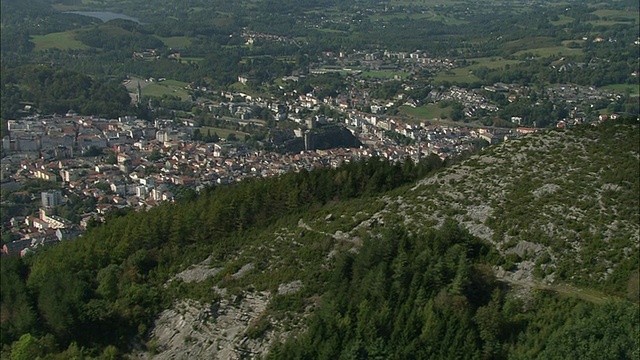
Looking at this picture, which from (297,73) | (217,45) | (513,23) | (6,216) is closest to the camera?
(6,216)

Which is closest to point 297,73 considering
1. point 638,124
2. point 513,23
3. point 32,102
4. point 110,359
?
point 32,102

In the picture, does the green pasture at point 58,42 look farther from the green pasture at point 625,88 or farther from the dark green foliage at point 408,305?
the dark green foliage at point 408,305

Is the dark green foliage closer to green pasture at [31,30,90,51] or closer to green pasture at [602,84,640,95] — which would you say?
green pasture at [602,84,640,95]

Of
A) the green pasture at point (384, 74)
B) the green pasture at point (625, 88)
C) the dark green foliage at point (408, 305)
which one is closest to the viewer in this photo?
the dark green foliage at point (408, 305)

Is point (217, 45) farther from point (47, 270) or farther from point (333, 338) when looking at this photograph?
point (333, 338)

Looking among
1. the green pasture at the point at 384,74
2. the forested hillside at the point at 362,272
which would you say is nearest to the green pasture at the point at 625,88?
the green pasture at the point at 384,74
